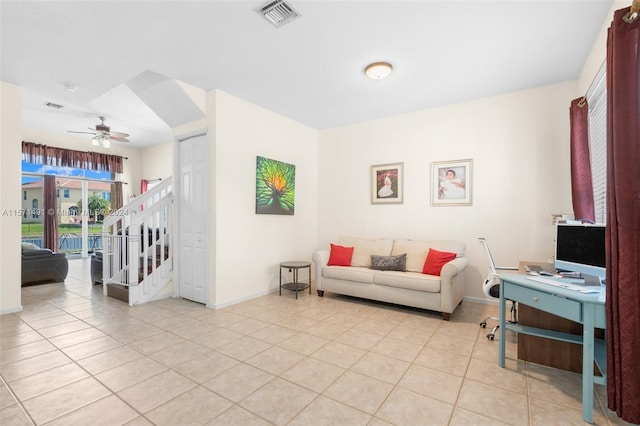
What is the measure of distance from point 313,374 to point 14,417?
72.1 inches

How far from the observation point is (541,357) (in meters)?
2.49

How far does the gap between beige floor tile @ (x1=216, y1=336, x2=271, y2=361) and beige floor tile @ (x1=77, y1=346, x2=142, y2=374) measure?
2.38 ft

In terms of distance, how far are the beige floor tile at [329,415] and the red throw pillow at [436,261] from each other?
233 centimetres

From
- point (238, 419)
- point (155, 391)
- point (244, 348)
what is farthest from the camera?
→ point (244, 348)

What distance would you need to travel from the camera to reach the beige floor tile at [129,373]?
85.2 inches

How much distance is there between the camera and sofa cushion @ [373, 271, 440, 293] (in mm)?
3572

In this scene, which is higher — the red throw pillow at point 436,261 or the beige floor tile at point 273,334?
the red throw pillow at point 436,261

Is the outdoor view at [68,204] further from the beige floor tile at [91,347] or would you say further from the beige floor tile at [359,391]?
the beige floor tile at [359,391]

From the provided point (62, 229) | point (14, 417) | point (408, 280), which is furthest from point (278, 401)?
point (62, 229)

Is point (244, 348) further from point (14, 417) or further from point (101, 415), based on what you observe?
point (14, 417)

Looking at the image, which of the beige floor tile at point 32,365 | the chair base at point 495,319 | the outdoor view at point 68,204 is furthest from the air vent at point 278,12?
the outdoor view at point 68,204

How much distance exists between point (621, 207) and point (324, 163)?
14.6ft

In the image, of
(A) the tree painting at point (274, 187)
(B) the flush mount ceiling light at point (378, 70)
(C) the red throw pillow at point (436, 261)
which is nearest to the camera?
(B) the flush mount ceiling light at point (378, 70)

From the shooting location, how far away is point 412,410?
1887 millimetres
